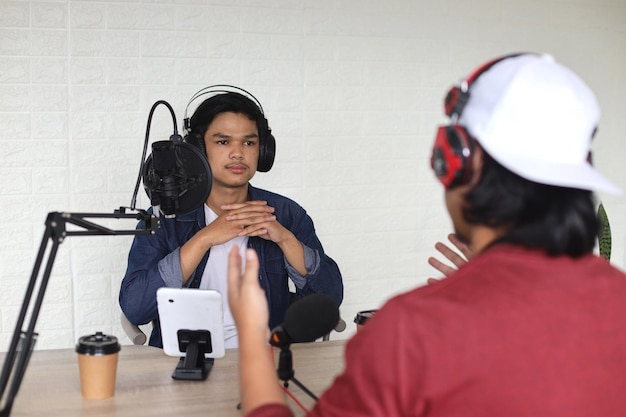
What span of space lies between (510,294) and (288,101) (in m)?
2.43

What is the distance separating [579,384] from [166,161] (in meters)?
1.14

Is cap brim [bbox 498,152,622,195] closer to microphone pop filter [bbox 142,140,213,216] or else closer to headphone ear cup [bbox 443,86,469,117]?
headphone ear cup [bbox 443,86,469,117]

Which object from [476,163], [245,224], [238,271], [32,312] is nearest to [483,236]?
[476,163]

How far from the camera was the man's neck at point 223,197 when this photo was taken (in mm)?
2623

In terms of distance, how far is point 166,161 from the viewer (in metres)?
1.84

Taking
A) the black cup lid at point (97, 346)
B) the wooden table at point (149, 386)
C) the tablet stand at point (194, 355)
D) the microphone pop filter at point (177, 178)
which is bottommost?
the wooden table at point (149, 386)

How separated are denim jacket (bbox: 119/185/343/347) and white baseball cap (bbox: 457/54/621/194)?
1508mm

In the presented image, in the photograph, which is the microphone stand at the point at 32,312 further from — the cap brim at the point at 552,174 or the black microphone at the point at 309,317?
the cap brim at the point at 552,174

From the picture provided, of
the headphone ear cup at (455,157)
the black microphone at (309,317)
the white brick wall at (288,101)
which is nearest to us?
the headphone ear cup at (455,157)

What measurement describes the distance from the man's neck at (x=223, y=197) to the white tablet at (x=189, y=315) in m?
0.78

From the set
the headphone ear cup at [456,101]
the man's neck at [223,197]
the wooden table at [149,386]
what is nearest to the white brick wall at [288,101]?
the man's neck at [223,197]

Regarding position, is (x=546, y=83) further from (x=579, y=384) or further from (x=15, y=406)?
(x=15, y=406)

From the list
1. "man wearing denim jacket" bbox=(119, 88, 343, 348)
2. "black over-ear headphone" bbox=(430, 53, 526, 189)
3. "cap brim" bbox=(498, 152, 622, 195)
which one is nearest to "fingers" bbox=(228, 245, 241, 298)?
"black over-ear headphone" bbox=(430, 53, 526, 189)

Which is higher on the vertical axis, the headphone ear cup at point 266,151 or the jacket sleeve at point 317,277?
the headphone ear cup at point 266,151
